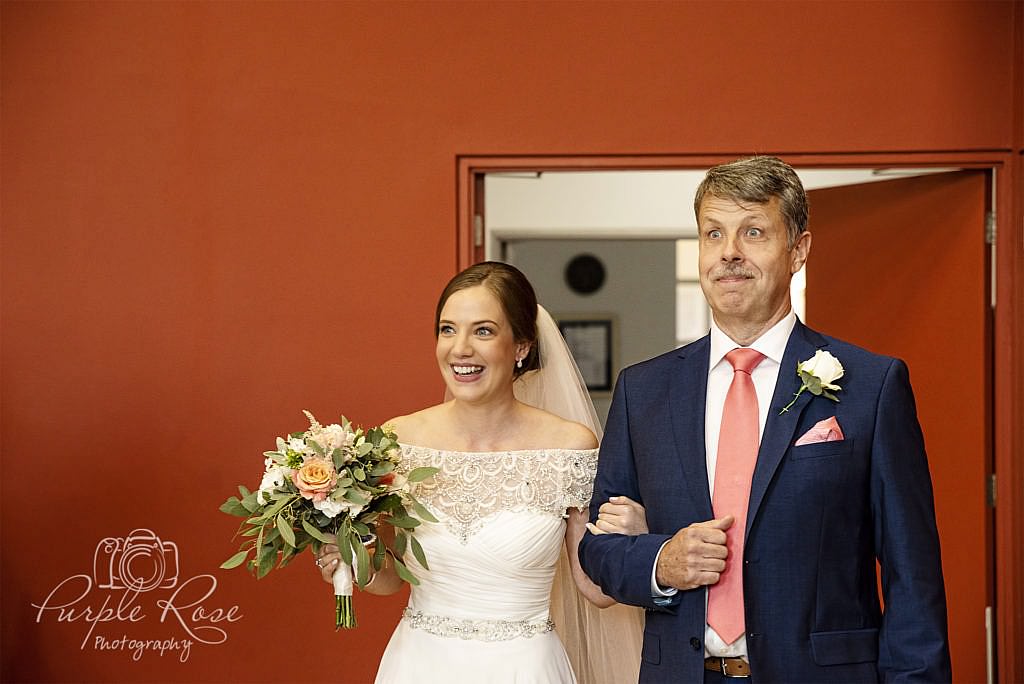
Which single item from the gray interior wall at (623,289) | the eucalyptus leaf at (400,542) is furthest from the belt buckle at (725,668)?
the gray interior wall at (623,289)

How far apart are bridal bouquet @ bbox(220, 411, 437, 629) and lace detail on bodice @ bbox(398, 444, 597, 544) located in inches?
8.4

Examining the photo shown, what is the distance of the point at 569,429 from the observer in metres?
2.94

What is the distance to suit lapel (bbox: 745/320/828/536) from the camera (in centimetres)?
220

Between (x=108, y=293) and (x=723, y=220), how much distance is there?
2.60m

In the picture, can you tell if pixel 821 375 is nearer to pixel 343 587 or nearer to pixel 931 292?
pixel 343 587

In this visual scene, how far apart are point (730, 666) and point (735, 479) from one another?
0.38 metres

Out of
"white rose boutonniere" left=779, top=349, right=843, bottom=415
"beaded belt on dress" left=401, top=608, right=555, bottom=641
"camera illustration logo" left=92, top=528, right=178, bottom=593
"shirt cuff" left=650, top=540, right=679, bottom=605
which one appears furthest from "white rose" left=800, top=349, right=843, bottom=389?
"camera illustration logo" left=92, top=528, right=178, bottom=593

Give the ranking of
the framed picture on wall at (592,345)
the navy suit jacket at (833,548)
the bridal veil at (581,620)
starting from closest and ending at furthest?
the navy suit jacket at (833,548)
the bridal veil at (581,620)
the framed picture on wall at (592,345)

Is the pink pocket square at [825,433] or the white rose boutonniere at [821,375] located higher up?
the white rose boutonniere at [821,375]

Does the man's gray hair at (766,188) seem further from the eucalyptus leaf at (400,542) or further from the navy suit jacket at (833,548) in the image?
the eucalyptus leaf at (400,542)

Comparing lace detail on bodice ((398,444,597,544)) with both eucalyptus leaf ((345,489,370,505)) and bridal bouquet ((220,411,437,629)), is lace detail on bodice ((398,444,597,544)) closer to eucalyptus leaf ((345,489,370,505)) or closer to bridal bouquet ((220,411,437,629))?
bridal bouquet ((220,411,437,629))

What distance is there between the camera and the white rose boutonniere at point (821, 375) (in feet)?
7.26

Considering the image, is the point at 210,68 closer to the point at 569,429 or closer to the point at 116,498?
the point at 116,498

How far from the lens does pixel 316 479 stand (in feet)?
7.94
